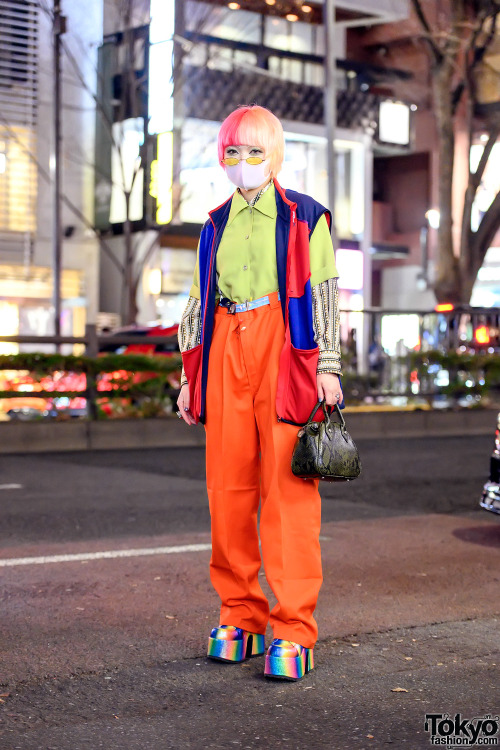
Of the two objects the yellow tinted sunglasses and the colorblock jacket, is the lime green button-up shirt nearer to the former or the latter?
the colorblock jacket

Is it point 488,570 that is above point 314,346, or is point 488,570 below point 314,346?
below

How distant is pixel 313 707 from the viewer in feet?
12.1

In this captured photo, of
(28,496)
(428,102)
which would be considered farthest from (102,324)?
(28,496)

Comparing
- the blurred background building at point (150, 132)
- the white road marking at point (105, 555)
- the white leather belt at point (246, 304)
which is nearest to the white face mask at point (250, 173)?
the white leather belt at point (246, 304)

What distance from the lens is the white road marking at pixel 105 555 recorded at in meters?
6.32

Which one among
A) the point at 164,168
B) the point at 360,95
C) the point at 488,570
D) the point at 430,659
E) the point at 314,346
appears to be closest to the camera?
the point at 314,346

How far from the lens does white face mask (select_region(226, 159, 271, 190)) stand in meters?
4.09

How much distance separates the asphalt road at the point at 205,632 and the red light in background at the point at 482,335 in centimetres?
965

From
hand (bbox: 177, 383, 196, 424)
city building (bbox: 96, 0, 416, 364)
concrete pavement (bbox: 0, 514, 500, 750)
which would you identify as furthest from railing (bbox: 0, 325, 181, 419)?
hand (bbox: 177, 383, 196, 424)

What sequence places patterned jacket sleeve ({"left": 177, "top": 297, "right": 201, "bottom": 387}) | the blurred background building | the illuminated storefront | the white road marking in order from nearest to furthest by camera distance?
patterned jacket sleeve ({"left": 177, "top": 297, "right": 201, "bottom": 387})
the white road marking
the blurred background building
the illuminated storefront

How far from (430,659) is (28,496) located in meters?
5.58

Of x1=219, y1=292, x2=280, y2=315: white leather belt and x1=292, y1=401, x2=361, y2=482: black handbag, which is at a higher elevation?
x1=219, y1=292, x2=280, y2=315: white leather belt

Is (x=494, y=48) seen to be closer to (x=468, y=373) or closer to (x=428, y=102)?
(x=428, y=102)

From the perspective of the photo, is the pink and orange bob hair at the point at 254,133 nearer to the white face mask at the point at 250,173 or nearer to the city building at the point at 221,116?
the white face mask at the point at 250,173
